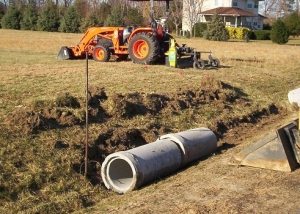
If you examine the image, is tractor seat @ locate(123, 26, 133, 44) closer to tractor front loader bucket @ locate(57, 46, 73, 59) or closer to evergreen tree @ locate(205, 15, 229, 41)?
tractor front loader bucket @ locate(57, 46, 73, 59)

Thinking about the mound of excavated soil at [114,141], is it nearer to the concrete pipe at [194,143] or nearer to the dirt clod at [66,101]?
the concrete pipe at [194,143]

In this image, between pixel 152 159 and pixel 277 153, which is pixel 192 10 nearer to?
pixel 277 153

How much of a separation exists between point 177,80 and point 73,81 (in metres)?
2.88

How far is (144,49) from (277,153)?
29.3ft

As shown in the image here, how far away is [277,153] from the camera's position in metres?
7.99

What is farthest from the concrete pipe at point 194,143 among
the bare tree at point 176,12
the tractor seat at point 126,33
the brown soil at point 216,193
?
the bare tree at point 176,12

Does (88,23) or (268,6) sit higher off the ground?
(268,6)

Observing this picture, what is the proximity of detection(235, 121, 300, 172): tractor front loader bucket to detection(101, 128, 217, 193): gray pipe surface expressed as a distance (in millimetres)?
948

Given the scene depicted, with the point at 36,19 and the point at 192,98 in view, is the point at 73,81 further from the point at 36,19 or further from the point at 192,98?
the point at 36,19

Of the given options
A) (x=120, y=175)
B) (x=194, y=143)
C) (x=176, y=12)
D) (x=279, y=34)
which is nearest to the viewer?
(x=120, y=175)

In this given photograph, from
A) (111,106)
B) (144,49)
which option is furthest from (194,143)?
(144,49)

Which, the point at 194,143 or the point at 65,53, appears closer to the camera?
the point at 194,143

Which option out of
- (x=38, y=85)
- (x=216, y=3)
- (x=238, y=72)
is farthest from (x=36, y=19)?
(x=38, y=85)

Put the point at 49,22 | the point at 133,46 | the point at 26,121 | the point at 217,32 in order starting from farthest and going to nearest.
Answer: the point at 49,22, the point at 217,32, the point at 133,46, the point at 26,121
